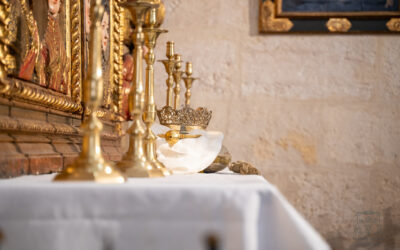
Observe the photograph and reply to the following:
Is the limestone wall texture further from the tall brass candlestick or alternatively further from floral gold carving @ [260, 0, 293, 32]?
the tall brass candlestick

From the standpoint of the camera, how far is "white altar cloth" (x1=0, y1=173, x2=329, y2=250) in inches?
28.9

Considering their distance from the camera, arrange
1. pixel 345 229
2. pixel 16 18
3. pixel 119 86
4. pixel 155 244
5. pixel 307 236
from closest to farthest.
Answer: pixel 307 236 → pixel 155 244 → pixel 16 18 → pixel 119 86 → pixel 345 229

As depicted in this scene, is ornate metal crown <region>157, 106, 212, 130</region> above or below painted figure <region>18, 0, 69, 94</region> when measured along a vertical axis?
below

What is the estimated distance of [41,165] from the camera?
1.27 meters

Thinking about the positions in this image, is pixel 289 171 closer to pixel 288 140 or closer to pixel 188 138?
pixel 288 140

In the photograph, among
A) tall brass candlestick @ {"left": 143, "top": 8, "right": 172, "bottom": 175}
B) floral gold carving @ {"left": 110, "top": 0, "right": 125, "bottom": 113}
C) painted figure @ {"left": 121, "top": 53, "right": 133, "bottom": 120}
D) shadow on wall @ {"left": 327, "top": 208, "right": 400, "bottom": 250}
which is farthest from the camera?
shadow on wall @ {"left": 327, "top": 208, "right": 400, "bottom": 250}

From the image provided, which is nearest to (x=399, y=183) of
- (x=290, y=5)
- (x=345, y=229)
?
(x=345, y=229)

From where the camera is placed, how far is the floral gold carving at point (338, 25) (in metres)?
3.03

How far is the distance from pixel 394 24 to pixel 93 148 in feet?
8.85

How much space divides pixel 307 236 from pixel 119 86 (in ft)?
6.69

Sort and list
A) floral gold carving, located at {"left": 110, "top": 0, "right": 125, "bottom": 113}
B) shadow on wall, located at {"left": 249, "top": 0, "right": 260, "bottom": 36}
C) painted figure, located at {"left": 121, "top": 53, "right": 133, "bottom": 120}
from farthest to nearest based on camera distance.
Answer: shadow on wall, located at {"left": 249, "top": 0, "right": 260, "bottom": 36} < painted figure, located at {"left": 121, "top": 53, "right": 133, "bottom": 120} < floral gold carving, located at {"left": 110, "top": 0, "right": 125, "bottom": 113}

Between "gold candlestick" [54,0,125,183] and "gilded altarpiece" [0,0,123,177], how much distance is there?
0.28m

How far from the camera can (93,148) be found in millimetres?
893

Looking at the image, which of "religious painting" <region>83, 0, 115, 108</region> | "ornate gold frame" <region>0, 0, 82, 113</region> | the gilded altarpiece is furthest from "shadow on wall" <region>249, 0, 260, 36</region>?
"ornate gold frame" <region>0, 0, 82, 113</region>
